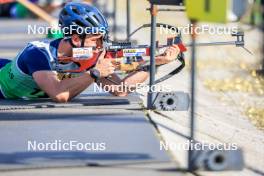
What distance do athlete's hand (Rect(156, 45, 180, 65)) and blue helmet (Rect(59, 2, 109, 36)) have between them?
1.97 feet

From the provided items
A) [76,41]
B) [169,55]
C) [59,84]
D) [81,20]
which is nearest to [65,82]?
[59,84]

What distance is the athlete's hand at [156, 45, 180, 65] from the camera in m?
7.92

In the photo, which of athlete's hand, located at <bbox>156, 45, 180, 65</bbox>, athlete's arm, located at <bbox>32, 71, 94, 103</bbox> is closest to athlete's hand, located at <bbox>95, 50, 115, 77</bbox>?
athlete's arm, located at <bbox>32, 71, 94, 103</bbox>

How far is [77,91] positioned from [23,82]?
22.2 inches

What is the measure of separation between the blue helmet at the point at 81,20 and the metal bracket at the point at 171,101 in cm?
85

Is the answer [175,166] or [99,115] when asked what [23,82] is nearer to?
[99,115]

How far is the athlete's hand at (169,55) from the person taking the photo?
26.0 ft

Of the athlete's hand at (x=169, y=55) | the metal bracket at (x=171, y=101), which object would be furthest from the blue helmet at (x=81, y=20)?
the metal bracket at (x=171, y=101)

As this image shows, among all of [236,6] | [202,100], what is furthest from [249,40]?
[202,100]

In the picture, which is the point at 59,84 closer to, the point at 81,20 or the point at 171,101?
the point at 81,20

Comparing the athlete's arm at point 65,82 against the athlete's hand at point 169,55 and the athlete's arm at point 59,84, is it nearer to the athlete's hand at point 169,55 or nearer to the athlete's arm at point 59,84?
the athlete's arm at point 59,84

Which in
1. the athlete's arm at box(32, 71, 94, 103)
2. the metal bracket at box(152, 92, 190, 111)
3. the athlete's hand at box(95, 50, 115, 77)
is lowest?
the metal bracket at box(152, 92, 190, 111)

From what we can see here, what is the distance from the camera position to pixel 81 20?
7.86m

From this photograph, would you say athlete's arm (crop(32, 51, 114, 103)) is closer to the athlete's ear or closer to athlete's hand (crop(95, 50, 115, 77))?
athlete's hand (crop(95, 50, 115, 77))
